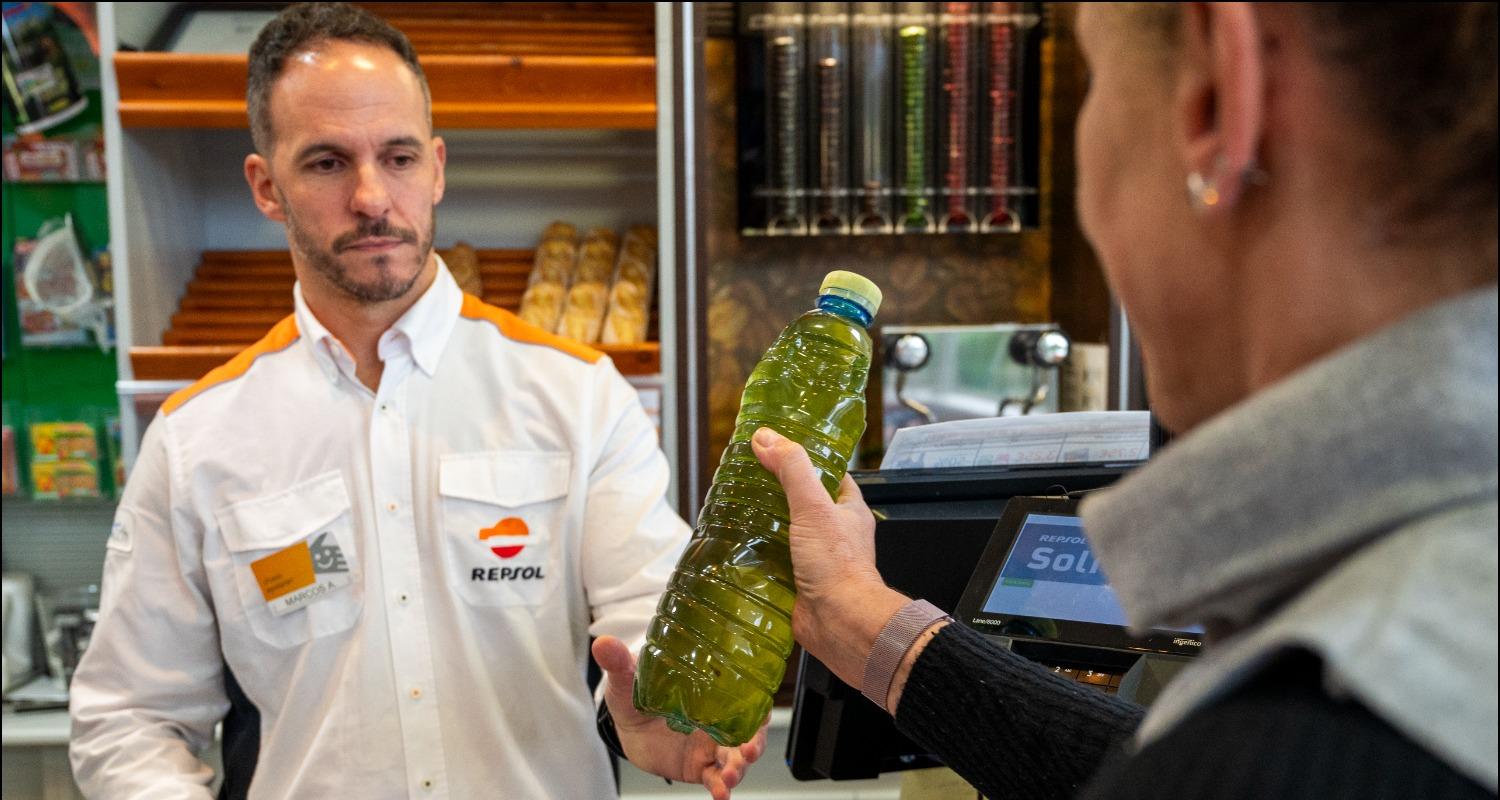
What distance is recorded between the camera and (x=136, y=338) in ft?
9.77

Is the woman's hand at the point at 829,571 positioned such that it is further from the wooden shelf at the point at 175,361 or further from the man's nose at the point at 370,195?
the wooden shelf at the point at 175,361

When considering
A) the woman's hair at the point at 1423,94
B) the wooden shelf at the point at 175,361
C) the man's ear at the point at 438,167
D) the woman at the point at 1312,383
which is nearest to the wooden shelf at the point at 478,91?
the wooden shelf at the point at 175,361

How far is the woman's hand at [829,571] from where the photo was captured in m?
1.14

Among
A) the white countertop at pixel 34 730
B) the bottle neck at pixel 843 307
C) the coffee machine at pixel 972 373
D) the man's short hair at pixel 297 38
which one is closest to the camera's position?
the bottle neck at pixel 843 307

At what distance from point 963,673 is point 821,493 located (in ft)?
0.67

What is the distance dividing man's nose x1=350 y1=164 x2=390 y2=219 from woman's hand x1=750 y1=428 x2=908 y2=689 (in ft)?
2.96

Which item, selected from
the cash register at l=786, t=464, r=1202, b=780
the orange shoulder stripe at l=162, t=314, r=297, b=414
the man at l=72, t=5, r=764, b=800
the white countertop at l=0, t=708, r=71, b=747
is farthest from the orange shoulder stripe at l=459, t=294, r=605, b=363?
the white countertop at l=0, t=708, r=71, b=747

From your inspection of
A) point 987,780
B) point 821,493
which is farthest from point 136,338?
point 987,780

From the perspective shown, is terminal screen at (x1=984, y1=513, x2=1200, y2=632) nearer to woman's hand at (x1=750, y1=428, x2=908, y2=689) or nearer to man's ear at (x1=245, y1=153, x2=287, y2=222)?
woman's hand at (x1=750, y1=428, x2=908, y2=689)

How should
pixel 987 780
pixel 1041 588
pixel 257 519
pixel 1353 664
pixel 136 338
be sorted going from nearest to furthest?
pixel 1353 664
pixel 987 780
pixel 1041 588
pixel 257 519
pixel 136 338

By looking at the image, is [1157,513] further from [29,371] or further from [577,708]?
[29,371]

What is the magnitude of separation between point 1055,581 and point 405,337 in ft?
3.62

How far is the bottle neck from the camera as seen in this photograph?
112 centimetres

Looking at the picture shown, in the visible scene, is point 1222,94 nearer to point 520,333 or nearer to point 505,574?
point 505,574
